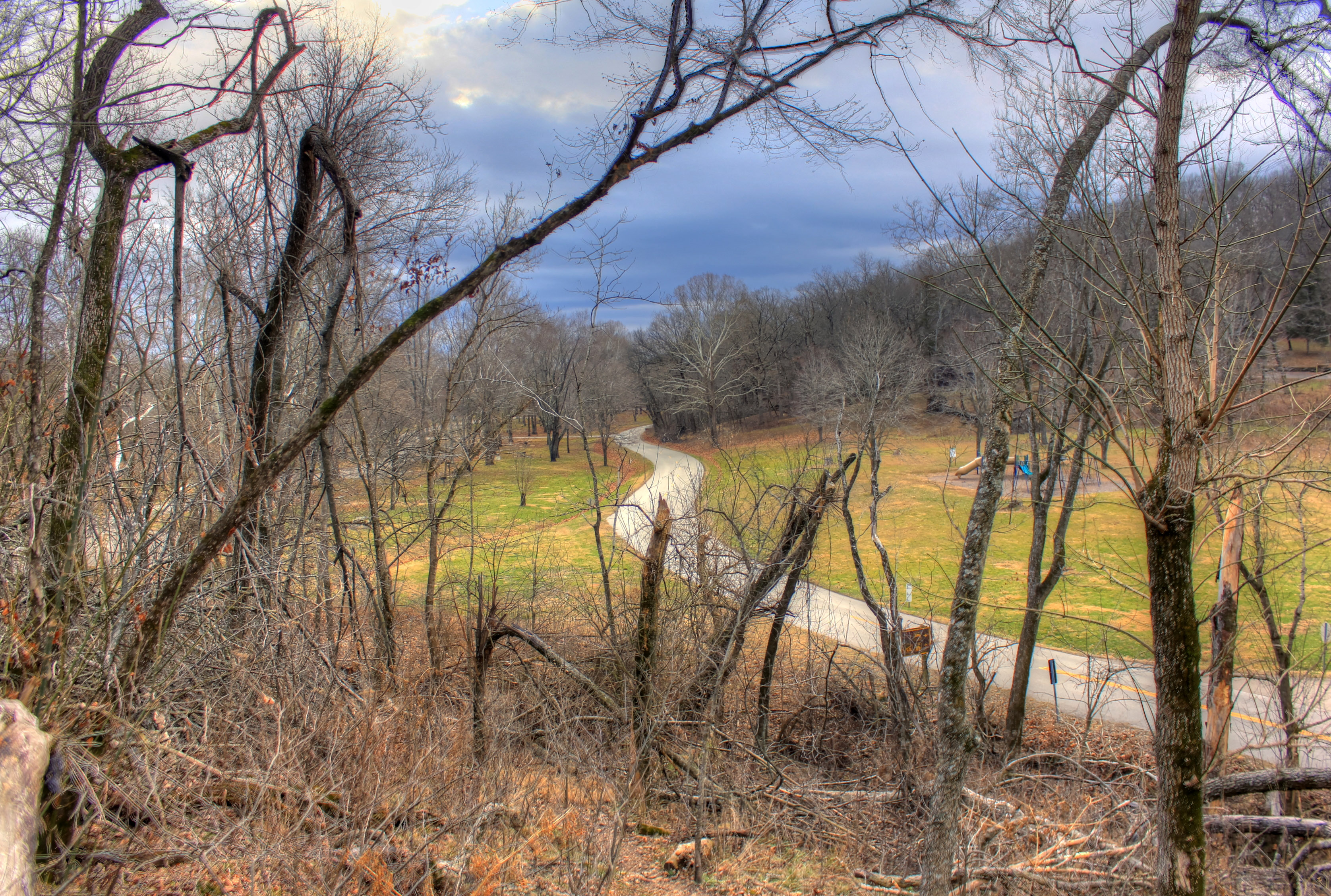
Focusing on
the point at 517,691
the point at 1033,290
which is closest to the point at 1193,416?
the point at 1033,290

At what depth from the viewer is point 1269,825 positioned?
17.6ft

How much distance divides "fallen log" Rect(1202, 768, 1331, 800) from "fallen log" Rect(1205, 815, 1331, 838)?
176 mm

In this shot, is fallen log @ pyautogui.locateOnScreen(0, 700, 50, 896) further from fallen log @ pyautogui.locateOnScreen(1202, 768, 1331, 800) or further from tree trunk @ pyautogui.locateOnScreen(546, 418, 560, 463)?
tree trunk @ pyautogui.locateOnScreen(546, 418, 560, 463)

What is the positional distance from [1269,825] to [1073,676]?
7218 mm

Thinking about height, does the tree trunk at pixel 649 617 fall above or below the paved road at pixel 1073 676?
above

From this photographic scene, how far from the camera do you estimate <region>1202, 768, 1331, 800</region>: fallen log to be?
491 cm

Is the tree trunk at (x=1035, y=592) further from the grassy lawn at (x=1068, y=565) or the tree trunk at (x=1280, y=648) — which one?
the tree trunk at (x=1280, y=648)

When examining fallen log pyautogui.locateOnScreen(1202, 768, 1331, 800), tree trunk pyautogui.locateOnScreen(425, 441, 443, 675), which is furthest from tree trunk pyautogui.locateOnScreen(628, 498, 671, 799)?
fallen log pyautogui.locateOnScreen(1202, 768, 1331, 800)

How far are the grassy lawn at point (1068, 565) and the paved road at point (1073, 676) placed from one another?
1.64 feet

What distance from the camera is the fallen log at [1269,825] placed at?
5141 mm

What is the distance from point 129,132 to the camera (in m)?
5.12

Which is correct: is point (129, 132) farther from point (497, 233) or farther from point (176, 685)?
point (497, 233)

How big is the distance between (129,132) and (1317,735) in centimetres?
1135

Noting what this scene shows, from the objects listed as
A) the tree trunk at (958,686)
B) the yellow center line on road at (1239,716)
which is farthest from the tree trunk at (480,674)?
the yellow center line on road at (1239,716)
